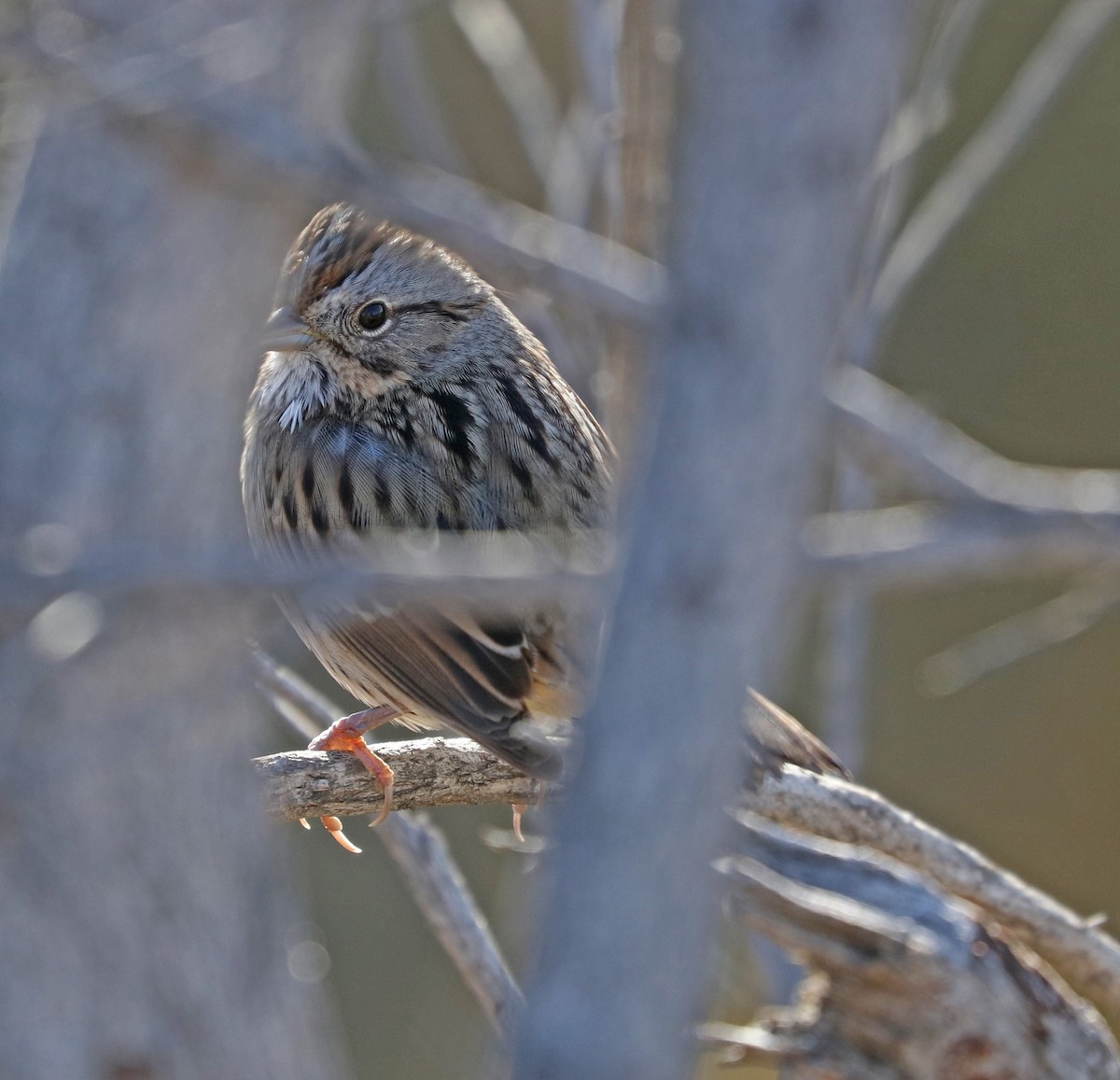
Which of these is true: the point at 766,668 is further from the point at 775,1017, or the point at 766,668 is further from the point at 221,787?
the point at 221,787

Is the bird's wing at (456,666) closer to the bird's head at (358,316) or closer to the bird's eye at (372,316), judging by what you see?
the bird's head at (358,316)

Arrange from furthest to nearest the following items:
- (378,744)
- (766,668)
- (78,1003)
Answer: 1. (78,1003)
2. (378,744)
3. (766,668)

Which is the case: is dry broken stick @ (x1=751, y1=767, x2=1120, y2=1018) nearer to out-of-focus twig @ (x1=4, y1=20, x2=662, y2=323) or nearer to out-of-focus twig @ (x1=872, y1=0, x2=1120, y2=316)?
out-of-focus twig @ (x1=4, y1=20, x2=662, y2=323)

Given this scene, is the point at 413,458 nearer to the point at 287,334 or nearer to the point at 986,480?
the point at 287,334

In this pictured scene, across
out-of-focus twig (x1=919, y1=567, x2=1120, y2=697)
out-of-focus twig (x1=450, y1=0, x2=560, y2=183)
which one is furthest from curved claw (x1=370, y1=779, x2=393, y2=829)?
out-of-focus twig (x1=450, y1=0, x2=560, y2=183)

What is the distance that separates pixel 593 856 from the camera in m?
1.33

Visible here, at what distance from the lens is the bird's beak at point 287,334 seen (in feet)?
11.6

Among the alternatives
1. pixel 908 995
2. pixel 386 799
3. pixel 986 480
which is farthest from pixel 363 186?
pixel 908 995

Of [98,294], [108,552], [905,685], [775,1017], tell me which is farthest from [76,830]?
[905,685]

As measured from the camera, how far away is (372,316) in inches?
142

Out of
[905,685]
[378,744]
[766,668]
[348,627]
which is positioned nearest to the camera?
[766,668]

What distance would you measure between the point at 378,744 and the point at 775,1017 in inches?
35.3

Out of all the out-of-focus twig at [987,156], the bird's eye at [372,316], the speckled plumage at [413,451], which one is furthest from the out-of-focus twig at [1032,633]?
the bird's eye at [372,316]

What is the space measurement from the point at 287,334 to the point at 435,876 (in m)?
1.24
